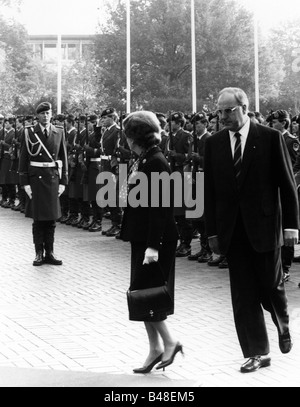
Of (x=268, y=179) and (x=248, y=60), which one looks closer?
(x=268, y=179)

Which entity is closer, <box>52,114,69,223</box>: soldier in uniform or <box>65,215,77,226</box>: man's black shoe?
<box>65,215,77,226</box>: man's black shoe

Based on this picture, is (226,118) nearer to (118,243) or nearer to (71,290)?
(71,290)

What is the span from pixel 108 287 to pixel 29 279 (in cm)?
111

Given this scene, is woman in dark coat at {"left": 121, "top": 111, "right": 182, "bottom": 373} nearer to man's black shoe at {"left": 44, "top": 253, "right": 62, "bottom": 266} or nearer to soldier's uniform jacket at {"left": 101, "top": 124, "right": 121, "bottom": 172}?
man's black shoe at {"left": 44, "top": 253, "right": 62, "bottom": 266}

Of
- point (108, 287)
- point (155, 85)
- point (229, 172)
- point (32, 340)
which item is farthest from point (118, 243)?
point (155, 85)

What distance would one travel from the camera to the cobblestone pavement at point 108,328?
19.7 ft

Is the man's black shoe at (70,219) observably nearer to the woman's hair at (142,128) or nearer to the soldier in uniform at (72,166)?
the soldier in uniform at (72,166)

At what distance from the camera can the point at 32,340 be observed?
721 centimetres

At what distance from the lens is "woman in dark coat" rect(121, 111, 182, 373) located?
5.96 metres

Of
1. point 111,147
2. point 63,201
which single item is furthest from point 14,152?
point 111,147

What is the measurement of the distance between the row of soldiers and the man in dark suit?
4341mm

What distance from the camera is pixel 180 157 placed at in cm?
1256

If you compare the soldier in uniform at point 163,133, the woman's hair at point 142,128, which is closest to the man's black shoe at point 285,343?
the woman's hair at point 142,128

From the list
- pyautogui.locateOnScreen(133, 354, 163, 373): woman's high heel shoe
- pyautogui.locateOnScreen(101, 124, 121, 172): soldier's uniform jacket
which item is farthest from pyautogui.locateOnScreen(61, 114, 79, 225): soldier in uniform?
pyautogui.locateOnScreen(133, 354, 163, 373): woman's high heel shoe
